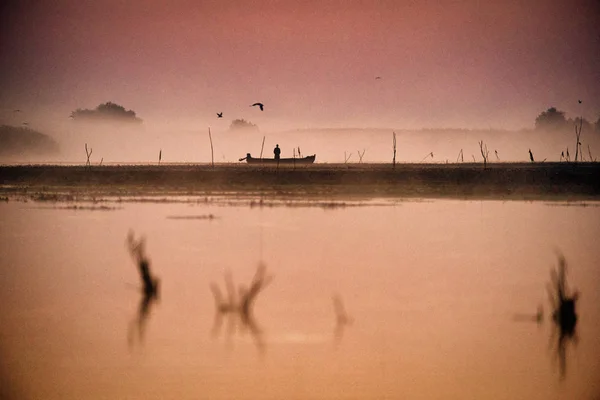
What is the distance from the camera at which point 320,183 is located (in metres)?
43.0

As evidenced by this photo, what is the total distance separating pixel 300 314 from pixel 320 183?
30.0 metres

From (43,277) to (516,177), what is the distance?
104ft

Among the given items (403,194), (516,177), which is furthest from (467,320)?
(516,177)

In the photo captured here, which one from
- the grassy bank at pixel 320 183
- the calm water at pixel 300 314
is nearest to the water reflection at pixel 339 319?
the calm water at pixel 300 314

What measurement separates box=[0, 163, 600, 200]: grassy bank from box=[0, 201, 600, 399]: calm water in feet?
47.1

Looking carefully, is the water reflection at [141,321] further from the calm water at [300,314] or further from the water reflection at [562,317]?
the water reflection at [562,317]

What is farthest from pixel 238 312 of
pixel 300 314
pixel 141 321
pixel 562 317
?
pixel 562 317

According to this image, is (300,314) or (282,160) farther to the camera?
(282,160)

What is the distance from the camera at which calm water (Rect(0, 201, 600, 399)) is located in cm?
1025

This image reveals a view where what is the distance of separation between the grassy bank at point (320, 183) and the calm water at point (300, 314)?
14352 millimetres

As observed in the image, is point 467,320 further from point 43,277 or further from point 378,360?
point 43,277

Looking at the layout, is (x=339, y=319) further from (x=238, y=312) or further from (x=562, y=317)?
(x=562, y=317)

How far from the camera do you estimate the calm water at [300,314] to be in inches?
404

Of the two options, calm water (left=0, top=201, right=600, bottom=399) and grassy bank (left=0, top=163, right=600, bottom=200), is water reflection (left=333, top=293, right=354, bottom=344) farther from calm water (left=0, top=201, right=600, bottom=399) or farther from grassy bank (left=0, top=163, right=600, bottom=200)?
grassy bank (left=0, top=163, right=600, bottom=200)
